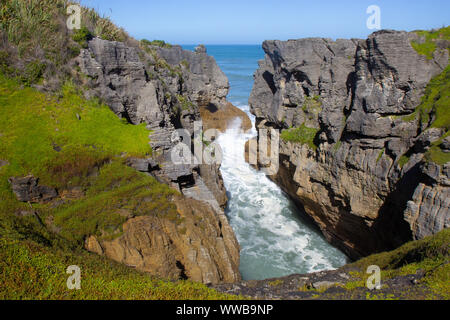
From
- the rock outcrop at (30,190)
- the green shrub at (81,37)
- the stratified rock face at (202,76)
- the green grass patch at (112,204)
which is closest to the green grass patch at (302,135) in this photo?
the green grass patch at (112,204)

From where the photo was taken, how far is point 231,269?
1146 centimetres

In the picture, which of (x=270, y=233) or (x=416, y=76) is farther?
(x=270, y=233)

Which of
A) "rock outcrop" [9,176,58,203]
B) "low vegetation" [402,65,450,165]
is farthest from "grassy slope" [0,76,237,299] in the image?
"low vegetation" [402,65,450,165]

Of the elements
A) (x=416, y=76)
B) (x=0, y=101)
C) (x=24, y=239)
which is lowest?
(x=24, y=239)

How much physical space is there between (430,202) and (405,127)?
466 centimetres

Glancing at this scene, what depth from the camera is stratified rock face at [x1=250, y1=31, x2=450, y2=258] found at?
13523 mm

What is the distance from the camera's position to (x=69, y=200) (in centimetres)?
1084

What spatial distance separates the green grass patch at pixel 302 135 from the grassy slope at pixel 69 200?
10.5 metres

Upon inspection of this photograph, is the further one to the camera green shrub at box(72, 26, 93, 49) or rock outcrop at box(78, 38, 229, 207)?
green shrub at box(72, 26, 93, 49)

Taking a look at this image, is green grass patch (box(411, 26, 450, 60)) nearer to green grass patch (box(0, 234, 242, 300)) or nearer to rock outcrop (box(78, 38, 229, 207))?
rock outcrop (box(78, 38, 229, 207))

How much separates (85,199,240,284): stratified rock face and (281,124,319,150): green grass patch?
10014mm

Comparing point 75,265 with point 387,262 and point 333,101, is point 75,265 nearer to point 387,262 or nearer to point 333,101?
point 387,262

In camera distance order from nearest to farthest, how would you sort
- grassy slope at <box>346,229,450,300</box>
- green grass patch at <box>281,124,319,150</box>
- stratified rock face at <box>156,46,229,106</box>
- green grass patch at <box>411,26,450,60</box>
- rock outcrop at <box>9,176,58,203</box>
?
grassy slope at <box>346,229,450,300</box> → rock outcrop at <box>9,176,58,203</box> → green grass patch at <box>411,26,450,60</box> → green grass patch at <box>281,124,319,150</box> → stratified rock face at <box>156,46,229,106</box>

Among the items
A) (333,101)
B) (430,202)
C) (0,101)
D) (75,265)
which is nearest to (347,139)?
(333,101)
